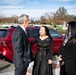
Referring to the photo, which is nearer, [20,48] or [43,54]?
[20,48]

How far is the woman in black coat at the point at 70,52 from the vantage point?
6.03 metres

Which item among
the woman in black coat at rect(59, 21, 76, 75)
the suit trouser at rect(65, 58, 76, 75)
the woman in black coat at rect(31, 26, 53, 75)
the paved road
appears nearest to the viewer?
the woman in black coat at rect(59, 21, 76, 75)

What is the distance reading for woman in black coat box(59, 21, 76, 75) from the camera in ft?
19.8

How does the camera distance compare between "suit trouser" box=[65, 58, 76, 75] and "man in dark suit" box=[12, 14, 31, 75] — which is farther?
"suit trouser" box=[65, 58, 76, 75]

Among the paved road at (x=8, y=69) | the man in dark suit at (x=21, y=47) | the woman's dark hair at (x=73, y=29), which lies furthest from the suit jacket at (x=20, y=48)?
the paved road at (x=8, y=69)

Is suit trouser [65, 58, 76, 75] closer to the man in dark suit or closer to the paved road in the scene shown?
A: the man in dark suit

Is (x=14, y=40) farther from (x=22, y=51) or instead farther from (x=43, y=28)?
(x=43, y=28)

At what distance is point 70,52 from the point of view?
6020 mm

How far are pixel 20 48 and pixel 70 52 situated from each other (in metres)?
1.13

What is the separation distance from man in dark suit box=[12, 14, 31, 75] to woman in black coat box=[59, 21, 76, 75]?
2.83 feet

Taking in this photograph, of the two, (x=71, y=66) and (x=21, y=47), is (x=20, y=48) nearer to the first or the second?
(x=21, y=47)

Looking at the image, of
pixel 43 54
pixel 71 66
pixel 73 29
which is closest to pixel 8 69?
pixel 43 54

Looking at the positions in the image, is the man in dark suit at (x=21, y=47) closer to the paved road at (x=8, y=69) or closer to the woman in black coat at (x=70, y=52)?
the woman in black coat at (x=70, y=52)

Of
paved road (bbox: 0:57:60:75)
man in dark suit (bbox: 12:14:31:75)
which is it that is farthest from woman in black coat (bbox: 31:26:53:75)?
paved road (bbox: 0:57:60:75)
